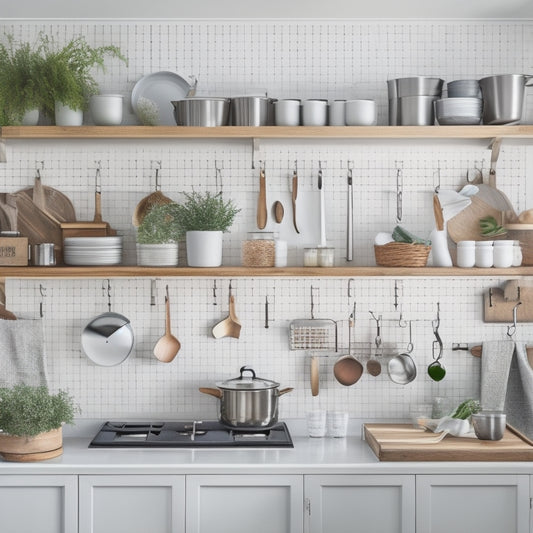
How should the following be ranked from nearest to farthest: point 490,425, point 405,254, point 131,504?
1. point 131,504
2. point 490,425
3. point 405,254

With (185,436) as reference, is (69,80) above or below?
above

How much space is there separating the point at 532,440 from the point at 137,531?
1.63m

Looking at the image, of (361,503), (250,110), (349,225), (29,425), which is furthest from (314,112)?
(29,425)

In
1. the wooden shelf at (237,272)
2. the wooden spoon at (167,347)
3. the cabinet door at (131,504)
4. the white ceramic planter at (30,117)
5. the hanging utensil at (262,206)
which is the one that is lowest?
the cabinet door at (131,504)

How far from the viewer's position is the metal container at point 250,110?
307 centimetres

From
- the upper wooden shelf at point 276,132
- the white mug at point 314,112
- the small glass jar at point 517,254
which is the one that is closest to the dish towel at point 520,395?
the small glass jar at point 517,254

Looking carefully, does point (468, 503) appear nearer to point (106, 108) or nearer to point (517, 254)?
point (517, 254)

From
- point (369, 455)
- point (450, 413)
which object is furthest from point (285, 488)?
point (450, 413)

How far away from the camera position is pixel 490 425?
9.72 ft

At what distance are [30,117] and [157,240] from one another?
0.74 metres

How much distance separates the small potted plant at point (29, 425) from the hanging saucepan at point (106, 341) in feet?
1.24

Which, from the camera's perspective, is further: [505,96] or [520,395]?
[520,395]

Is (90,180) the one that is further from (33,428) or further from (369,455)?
(369,455)

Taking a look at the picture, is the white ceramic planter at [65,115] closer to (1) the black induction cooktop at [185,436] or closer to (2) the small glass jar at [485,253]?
(1) the black induction cooktop at [185,436]
